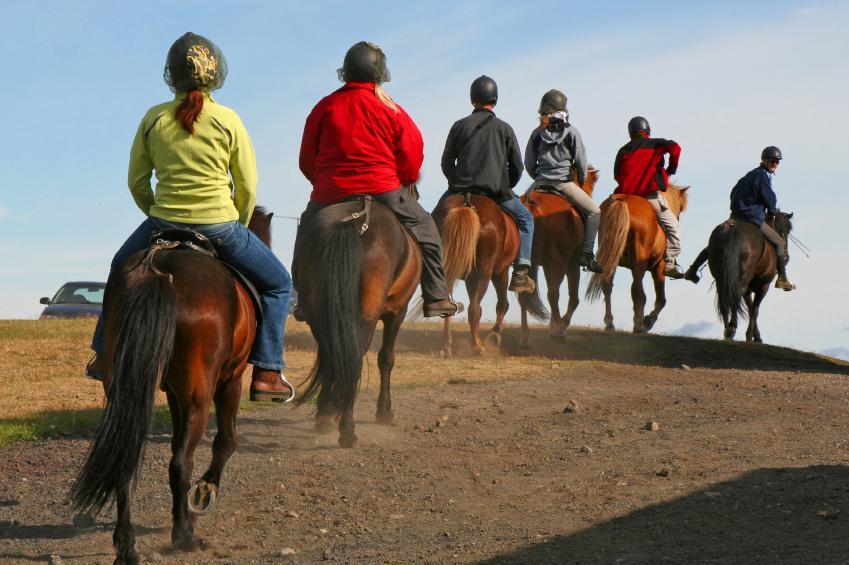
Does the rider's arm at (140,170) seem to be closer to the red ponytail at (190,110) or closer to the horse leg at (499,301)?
the red ponytail at (190,110)

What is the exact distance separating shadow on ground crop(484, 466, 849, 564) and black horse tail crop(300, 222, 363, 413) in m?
2.52

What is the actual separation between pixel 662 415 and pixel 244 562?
5667 mm

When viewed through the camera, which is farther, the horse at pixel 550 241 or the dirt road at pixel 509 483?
the horse at pixel 550 241

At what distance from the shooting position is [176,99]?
684cm

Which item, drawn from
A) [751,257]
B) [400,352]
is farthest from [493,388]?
[751,257]

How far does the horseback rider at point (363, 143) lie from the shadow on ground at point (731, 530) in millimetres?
3503

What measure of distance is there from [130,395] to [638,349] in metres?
12.2

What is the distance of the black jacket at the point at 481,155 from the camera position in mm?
14562

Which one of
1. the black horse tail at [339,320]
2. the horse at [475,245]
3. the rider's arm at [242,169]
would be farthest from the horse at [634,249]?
the rider's arm at [242,169]

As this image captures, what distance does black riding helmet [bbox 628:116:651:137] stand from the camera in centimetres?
1884

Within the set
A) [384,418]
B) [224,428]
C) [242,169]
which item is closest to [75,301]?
[384,418]

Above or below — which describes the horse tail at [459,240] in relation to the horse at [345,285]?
above

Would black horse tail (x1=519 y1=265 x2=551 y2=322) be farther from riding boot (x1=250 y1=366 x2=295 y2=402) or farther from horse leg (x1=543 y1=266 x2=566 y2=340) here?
riding boot (x1=250 y1=366 x2=295 y2=402)

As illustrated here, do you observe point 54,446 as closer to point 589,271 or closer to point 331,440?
point 331,440
